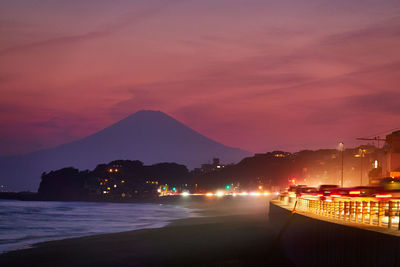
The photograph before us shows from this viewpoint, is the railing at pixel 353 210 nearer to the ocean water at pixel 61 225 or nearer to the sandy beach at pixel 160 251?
the sandy beach at pixel 160 251

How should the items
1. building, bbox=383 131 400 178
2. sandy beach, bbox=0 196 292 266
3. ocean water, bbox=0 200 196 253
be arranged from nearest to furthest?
sandy beach, bbox=0 196 292 266 < ocean water, bbox=0 200 196 253 < building, bbox=383 131 400 178

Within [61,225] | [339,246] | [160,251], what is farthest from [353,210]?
[61,225]

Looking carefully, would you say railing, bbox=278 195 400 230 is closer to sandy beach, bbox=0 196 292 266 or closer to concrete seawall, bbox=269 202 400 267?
concrete seawall, bbox=269 202 400 267

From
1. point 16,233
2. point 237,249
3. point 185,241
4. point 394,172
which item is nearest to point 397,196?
point 237,249

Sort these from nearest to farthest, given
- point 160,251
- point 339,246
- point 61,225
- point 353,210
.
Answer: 1. point 339,246
2. point 353,210
3. point 160,251
4. point 61,225

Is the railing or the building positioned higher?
the building

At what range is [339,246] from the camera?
61.8 ft

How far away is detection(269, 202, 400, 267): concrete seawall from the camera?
14.7m

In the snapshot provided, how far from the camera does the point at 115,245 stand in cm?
4266

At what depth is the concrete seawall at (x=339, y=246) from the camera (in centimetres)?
1473

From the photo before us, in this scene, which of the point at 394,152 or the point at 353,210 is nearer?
the point at 353,210

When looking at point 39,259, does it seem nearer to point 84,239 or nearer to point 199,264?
point 199,264

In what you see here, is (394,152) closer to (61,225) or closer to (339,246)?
(61,225)

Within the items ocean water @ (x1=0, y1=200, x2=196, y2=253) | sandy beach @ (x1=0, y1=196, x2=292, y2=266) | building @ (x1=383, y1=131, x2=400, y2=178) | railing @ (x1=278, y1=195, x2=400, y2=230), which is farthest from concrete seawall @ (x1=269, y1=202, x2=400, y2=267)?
building @ (x1=383, y1=131, x2=400, y2=178)
